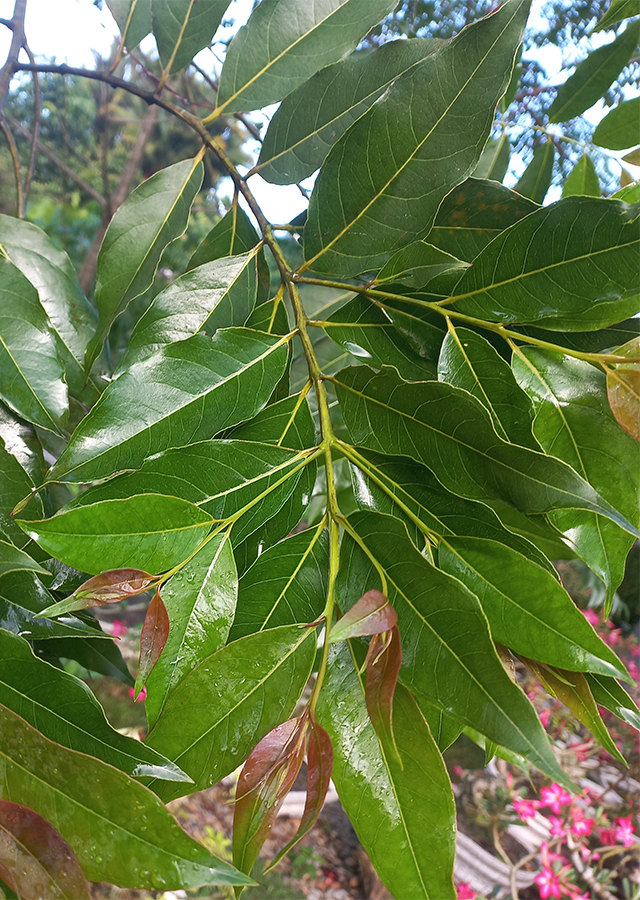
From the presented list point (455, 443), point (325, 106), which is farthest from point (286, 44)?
point (455, 443)

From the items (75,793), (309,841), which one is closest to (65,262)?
(75,793)

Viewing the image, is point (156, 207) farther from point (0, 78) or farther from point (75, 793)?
point (75, 793)

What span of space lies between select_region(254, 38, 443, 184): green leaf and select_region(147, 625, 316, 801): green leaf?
0.27m

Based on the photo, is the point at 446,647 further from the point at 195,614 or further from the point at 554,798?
the point at 554,798

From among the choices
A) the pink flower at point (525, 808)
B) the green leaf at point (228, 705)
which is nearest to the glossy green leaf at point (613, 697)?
the green leaf at point (228, 705)

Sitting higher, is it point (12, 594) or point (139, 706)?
point (12, 594)

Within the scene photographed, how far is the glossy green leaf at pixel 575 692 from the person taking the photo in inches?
8.5

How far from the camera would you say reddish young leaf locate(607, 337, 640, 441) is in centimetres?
23

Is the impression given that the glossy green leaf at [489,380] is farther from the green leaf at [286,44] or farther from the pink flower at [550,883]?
the pink flower at [550,883]

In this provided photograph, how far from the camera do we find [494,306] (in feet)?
0.86

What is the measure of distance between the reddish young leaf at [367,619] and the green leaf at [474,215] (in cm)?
19

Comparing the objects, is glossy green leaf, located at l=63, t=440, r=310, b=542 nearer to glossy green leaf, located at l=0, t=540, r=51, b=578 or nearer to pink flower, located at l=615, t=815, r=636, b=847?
glossy green leaf, located at l=0, t=540, r=51, b=578

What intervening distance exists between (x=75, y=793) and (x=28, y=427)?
177 mm

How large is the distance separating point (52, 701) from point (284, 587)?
0.09 m
